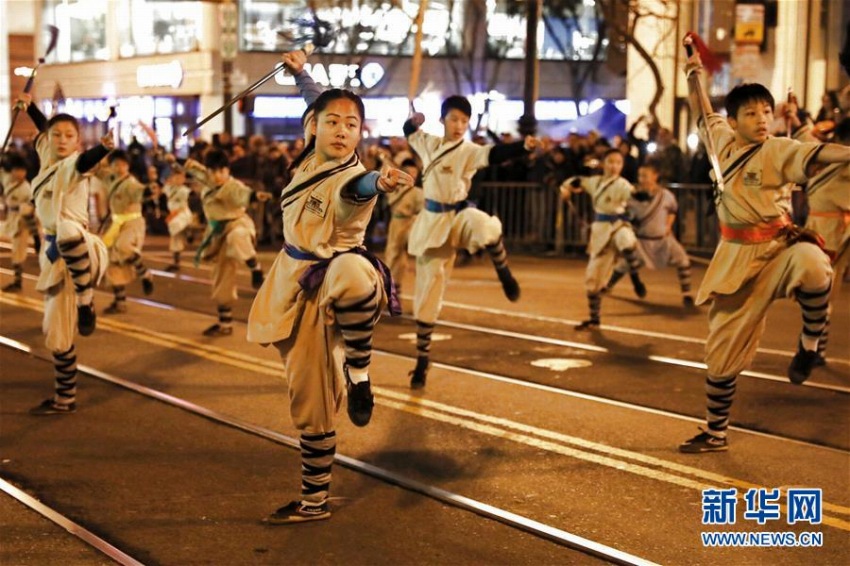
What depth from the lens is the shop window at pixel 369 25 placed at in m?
37.2

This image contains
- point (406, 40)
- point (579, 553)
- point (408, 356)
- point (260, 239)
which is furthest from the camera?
point (406, 40)

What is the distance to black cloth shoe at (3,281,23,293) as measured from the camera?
16555 mm

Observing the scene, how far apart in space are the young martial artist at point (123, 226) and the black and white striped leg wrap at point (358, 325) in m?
8.80

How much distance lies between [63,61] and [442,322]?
4081 centimetres

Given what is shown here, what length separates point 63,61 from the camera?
51.2 m

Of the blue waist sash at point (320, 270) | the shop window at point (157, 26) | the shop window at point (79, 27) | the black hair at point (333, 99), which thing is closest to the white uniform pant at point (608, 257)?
the blue waist sash at point (320, 270)

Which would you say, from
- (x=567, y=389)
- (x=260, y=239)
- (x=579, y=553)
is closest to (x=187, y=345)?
(x=567, y=389)

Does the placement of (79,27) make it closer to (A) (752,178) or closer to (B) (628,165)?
(B) (628,165)

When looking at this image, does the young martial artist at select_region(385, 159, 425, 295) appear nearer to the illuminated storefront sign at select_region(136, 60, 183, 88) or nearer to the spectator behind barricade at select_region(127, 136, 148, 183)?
the spectator behind barricade at select_region(127, 136, 148, 183)

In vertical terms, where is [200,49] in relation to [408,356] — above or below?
above

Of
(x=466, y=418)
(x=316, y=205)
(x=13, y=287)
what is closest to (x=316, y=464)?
(x=316, y=205)

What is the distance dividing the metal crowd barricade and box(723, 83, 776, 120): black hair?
1208 cm

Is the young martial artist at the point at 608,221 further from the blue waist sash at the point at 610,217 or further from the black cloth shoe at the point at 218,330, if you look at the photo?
the black cloth shoe at the point at 218,330

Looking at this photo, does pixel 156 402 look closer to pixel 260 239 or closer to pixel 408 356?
pixel 408 356
